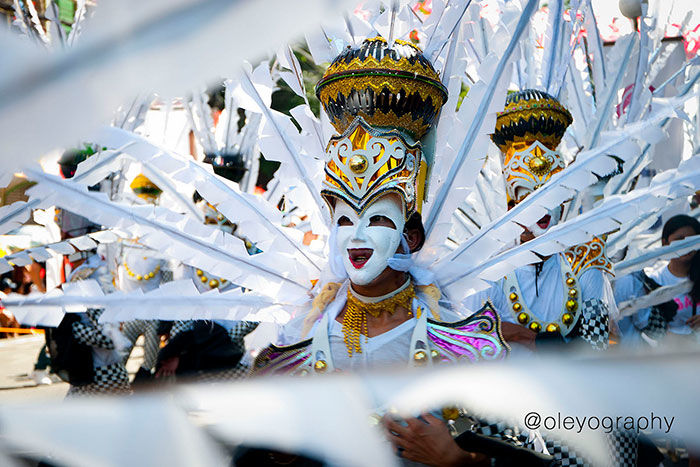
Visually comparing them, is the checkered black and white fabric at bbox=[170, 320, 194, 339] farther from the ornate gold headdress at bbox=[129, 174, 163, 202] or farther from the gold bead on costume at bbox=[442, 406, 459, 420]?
the gold bead on costume at bbox=[442, 406, 459, 420]

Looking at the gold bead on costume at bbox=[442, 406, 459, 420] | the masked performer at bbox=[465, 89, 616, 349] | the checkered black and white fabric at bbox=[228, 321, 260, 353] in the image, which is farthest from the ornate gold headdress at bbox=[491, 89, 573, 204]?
the gold bead on costume at bbox=[442, 406, 459, 420]

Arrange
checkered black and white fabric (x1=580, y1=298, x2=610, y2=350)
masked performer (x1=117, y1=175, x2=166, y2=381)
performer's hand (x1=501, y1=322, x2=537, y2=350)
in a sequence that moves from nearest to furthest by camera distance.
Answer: performer's hand (x1=501, y1=322, x2=537, y2=350), checkered black and white fabric (x1=580, y1=298, x2=610, y2=350), masked performer (x1=117, y1=175, x2=166, y2=381)

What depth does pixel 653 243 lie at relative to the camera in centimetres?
504

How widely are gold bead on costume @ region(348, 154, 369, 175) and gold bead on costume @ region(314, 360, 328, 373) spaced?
0.59m

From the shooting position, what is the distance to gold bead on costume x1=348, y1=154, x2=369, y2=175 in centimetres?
204

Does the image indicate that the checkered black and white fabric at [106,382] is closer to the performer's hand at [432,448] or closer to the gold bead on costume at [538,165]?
the gold bead on costume at [538,165]

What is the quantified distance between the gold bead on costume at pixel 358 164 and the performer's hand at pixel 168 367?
2213mm

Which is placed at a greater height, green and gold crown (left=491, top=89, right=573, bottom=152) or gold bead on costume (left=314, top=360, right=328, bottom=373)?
green and gold crown (left=491, top=89, right=573, bottom=152)

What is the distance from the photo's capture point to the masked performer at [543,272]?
3.15 metres

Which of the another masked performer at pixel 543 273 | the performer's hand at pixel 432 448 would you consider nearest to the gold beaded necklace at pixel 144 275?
the another masked performer at pixel 543 273

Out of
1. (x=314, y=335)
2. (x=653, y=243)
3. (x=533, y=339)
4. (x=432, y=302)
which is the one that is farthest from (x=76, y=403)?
(x=653, y=243)

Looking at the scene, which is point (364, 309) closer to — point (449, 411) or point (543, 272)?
point (449, 411)

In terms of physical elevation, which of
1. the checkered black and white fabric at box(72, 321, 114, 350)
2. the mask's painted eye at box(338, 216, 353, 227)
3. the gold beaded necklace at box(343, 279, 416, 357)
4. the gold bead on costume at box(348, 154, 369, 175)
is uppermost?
the gold bead on costume at box(348, 154, 369, 175)

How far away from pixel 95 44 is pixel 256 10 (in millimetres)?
123
